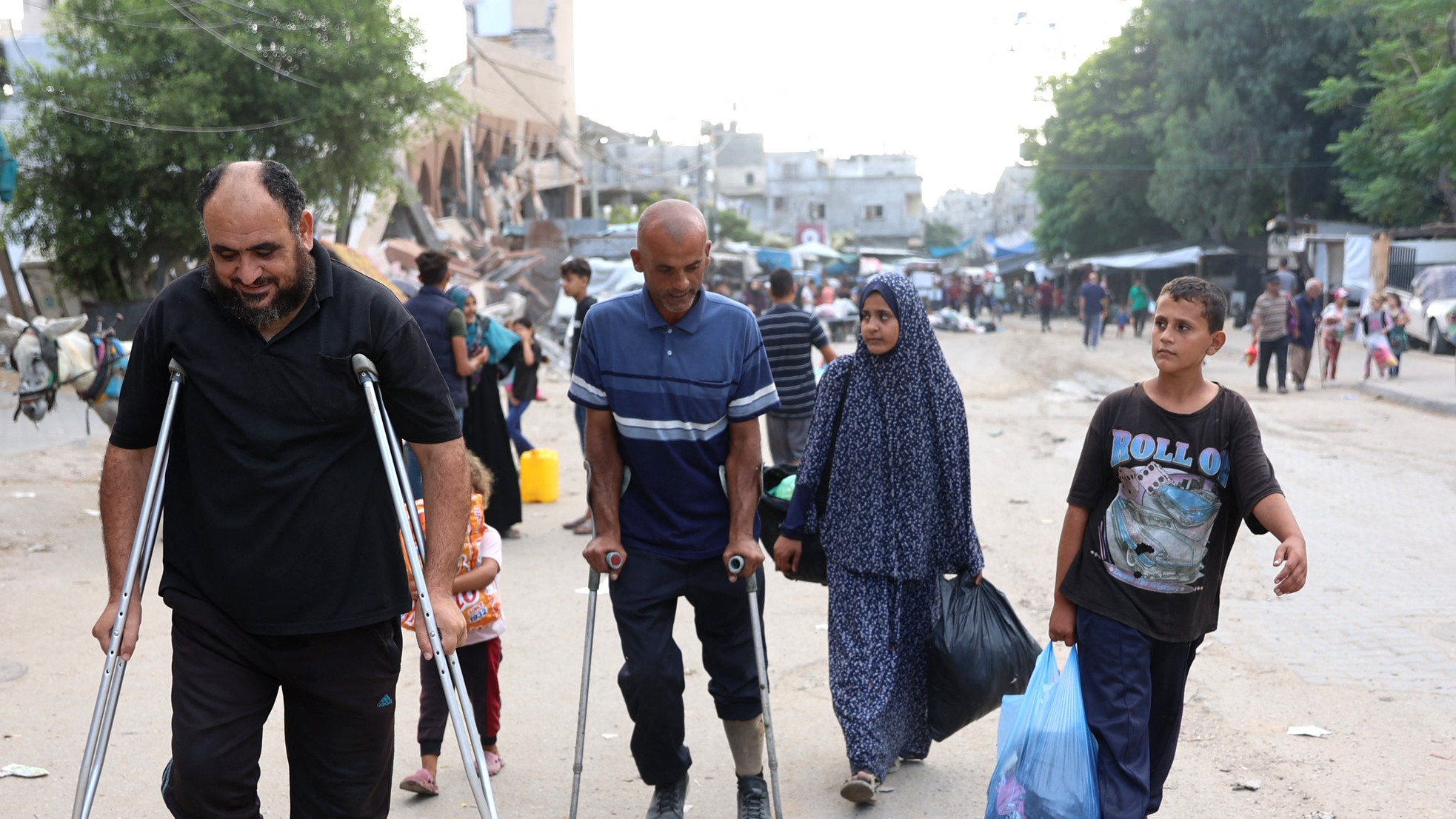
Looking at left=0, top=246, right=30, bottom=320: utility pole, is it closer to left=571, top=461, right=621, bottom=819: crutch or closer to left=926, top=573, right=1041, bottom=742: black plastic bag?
left=571, top=461, right=621, bottom=819: crutch

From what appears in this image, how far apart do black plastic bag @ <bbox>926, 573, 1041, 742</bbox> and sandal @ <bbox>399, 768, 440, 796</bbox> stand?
5.93 ft

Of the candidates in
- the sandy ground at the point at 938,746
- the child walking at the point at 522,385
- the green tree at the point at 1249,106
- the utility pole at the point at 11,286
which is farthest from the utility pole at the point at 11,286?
the green tree at the point at 1249,106

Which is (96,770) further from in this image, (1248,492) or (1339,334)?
(1339,334)

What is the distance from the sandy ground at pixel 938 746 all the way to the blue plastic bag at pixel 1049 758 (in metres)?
0.83

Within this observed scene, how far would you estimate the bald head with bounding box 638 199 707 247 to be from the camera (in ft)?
12.2

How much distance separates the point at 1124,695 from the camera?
3.53m

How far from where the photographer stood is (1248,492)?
3.42 m

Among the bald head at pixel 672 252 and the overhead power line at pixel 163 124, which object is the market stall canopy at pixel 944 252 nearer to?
the overhead power line at pixel 163 124

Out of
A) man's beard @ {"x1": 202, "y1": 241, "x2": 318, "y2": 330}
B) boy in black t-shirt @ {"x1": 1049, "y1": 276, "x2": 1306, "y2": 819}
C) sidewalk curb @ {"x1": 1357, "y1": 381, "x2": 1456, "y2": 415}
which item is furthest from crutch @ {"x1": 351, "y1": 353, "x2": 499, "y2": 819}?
sidewalk curb @ {"x1": 1357, "y1": 381, "x2": 1456, "y2": 415}

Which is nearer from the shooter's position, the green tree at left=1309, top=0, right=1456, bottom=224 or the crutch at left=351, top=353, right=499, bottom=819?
the crutch at left=351, top=353, right=499, bottom=819

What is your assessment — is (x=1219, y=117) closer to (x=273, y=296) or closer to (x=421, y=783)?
(x=421, y=783)

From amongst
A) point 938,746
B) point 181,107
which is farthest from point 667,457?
point 181,107

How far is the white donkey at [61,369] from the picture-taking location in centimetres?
856

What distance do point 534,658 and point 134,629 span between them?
11.1ft
